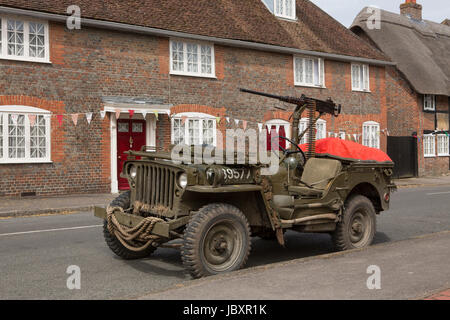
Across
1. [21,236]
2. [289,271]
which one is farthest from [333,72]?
[289,271]

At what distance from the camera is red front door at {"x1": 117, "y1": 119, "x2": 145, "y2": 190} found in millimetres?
16672

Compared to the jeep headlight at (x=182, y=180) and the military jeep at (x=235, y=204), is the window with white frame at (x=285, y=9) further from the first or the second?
the jeep headlight at (x=182, y=180)

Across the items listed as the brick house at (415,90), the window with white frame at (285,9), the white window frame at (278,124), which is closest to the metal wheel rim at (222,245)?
the white window frame at (278,124)

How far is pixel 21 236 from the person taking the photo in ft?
27.6

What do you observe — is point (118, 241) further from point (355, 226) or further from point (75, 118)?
point (75, 118)

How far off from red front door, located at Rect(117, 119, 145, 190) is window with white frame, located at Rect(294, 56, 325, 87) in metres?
7.48

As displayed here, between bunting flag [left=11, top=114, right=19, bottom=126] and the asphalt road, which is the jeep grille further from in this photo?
bunting flag [left=11, top=114, right=19, bottom=126]

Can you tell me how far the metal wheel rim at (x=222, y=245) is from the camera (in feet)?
17.8

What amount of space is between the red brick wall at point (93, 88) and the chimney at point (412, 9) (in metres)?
16.8

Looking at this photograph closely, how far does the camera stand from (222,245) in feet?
18.1
